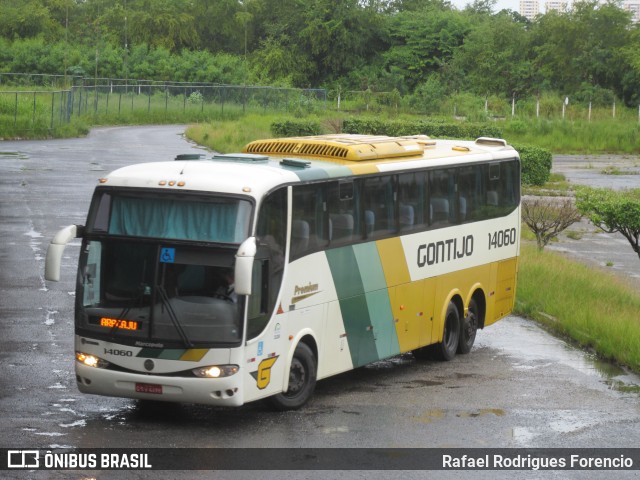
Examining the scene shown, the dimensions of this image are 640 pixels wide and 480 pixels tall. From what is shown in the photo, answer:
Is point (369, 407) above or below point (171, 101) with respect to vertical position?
below

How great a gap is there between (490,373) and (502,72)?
80.3m

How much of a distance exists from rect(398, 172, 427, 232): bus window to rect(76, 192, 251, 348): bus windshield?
13.0 feet

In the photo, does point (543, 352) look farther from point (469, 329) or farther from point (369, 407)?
point (369, 407)

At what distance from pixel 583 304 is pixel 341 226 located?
26.1 feet

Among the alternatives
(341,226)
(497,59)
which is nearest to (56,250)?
(341,226)

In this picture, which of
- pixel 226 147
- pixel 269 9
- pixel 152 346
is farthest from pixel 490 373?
pixel 269 9

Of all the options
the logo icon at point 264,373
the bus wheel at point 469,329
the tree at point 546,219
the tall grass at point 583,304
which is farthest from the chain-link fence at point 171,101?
the logo icon at point 264,373

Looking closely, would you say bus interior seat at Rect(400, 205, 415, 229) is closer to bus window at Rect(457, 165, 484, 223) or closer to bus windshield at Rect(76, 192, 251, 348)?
bus window at Rect(457, 165, 484, 223)

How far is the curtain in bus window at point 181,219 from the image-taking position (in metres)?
12.9

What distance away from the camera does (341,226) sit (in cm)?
1500

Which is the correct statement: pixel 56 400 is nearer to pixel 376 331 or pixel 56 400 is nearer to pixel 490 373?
pixel 376 331

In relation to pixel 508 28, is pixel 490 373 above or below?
below

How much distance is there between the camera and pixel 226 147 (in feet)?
162

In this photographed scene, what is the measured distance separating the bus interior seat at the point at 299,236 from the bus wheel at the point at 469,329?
16.4 feet
